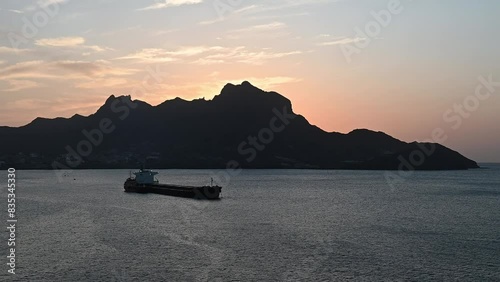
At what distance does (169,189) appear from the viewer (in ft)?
518

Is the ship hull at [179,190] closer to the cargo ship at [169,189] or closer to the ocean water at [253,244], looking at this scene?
the cargo ship at [169,189]

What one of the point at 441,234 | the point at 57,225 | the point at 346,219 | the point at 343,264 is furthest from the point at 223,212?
the point at 343,264

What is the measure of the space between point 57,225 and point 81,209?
28953 millimetres

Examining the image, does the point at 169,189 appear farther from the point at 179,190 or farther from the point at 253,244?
the point at 253,244

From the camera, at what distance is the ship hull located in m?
142

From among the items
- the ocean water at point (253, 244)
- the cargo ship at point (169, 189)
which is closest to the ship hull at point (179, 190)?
the cargo ship at point (169, 189)

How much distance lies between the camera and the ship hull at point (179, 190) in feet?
466

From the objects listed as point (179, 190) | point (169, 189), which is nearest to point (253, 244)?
point (179, 190)

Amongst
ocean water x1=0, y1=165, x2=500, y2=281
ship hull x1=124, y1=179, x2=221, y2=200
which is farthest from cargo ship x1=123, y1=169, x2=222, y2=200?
ocean water x1=0, y1=165, x2=500, y2=281

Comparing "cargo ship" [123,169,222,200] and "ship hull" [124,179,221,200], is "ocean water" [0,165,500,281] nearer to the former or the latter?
"ship hull" [124,179,221,200]

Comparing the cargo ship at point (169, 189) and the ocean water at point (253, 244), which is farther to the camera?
the cargo ship at point (169, 189)

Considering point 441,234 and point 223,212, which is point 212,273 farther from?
point 223,212

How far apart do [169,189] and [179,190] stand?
5111 millimetres

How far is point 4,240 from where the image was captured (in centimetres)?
6988
